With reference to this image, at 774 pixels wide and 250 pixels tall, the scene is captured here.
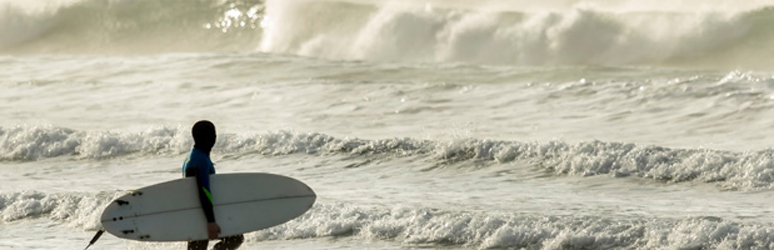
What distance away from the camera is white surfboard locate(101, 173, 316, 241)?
774 cm

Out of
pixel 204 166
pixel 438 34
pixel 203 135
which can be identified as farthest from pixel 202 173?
pixel 438 34

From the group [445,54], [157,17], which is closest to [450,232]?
[445,54]

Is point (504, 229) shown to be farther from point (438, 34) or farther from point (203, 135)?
point (438, 34)

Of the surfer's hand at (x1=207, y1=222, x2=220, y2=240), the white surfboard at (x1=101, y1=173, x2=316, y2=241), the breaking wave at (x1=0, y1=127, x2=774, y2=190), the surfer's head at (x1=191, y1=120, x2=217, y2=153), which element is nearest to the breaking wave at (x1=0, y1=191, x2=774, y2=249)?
the white surfboard at (x1=101, y1=173, x2=316, y2=241)

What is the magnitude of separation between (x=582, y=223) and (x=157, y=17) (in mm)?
21338

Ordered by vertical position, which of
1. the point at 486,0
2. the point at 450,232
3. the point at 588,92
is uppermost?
the point at 486,0

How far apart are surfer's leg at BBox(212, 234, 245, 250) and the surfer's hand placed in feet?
0.50

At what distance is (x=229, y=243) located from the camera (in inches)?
308

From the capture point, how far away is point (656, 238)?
367 inches

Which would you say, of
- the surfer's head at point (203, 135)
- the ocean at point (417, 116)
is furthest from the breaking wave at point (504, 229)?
the surfer's head at point (203, 135)

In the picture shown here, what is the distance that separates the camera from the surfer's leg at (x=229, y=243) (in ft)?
25.5

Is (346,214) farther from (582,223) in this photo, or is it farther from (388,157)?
(388,157)

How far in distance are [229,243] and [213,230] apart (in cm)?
25

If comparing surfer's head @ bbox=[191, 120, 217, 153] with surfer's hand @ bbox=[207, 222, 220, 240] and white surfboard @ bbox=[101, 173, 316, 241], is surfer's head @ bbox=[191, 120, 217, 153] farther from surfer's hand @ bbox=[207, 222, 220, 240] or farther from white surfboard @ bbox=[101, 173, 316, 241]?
surfer's hand @ bbox=[207, 222, 220, 240]
